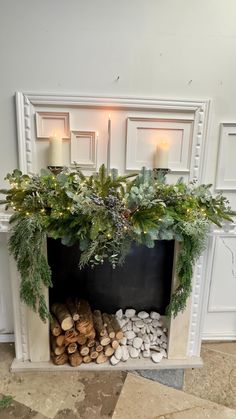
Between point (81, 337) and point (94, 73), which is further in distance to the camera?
point (81, 337)

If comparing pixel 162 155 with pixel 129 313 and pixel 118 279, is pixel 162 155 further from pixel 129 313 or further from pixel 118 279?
pixel 129 313

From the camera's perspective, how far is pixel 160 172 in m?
1.52

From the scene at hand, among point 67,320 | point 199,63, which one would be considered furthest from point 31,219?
point 199,63

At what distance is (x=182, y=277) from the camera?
1513mm

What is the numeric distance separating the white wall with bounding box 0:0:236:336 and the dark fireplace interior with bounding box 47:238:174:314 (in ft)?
2.42

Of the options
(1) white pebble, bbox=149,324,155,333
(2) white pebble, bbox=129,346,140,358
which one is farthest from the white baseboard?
(1) white pebble, bbox=149,324,155,333

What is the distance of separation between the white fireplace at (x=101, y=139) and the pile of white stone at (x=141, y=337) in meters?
0.08

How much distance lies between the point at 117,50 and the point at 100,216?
0.95 meters

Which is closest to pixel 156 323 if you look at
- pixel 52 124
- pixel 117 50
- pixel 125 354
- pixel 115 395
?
pixel 125 354

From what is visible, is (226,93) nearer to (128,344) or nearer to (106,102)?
(106,102)

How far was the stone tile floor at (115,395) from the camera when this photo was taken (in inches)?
56.1

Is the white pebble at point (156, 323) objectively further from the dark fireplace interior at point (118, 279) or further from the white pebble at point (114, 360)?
the white pebble at point (114, 360)

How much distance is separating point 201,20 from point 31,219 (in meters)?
1.42

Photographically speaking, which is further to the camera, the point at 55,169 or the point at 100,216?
the point at 55,169
